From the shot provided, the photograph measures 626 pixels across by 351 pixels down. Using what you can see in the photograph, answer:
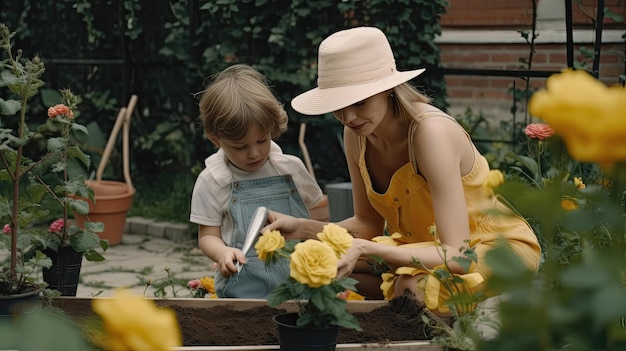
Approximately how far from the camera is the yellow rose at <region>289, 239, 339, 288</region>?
1.89 meters

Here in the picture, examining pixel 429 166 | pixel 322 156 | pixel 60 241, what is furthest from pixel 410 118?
pixel 322 156

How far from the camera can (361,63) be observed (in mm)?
2773

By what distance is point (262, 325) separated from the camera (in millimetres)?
2561

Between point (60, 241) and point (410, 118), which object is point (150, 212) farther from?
point (410, 118)

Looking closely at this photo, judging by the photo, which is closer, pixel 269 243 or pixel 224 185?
pixel 269 243

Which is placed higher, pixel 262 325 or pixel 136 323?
pixel 136 323

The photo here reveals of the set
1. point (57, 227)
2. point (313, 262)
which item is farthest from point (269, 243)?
point (57, 227)

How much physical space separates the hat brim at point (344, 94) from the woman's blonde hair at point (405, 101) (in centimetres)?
6

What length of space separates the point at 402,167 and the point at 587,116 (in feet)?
7.38

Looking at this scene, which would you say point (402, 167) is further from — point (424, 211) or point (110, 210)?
point (110, 210)

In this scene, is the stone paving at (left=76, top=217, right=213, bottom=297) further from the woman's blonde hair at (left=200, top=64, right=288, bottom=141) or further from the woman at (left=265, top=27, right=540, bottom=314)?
the woman at (left=265, top=27, right=540, bottom=314)

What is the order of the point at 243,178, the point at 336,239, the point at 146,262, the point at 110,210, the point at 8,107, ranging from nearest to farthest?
the point at 336,239, the point at 8,107, the point at 243,178, the point at 146,262, the point at 110,210

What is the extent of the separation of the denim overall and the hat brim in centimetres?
41

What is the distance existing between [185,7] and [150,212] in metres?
1.33
